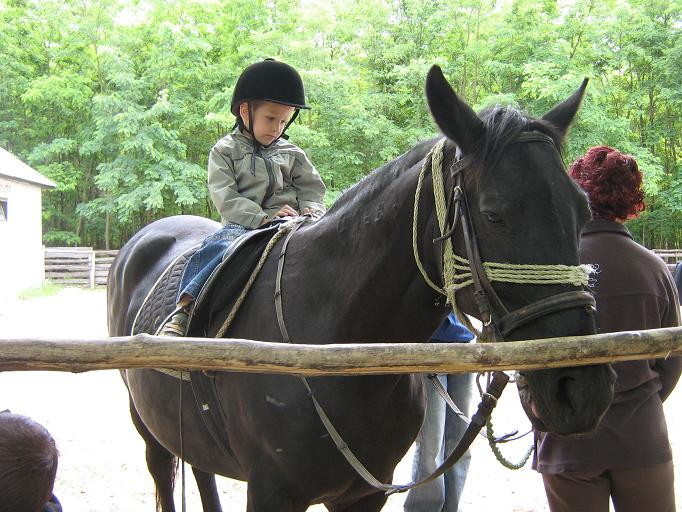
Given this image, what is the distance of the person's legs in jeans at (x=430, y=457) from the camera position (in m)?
3.78

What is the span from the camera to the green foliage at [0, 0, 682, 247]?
20891mm

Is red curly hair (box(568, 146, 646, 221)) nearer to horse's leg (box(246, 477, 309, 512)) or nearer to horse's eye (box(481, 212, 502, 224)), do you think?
horse's eye (box(481, 212, 502, 224))

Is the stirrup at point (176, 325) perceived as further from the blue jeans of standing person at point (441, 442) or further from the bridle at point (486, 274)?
the blue jeans of standing person at point (441, 442)

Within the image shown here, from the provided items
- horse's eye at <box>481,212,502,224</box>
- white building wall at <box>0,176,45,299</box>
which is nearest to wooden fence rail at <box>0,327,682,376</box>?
horse's eye at <box>481,212,502,224</box>

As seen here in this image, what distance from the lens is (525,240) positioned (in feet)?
5.35

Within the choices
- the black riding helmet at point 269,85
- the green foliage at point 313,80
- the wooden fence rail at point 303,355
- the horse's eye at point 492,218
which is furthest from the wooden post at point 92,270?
the horse's eye at point 492,218

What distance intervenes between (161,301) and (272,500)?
1.32 m

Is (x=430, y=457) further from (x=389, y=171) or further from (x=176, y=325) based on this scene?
(x=389, y=171)

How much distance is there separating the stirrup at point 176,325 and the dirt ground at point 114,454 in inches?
21.2

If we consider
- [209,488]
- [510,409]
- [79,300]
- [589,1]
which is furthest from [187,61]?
[209,488]

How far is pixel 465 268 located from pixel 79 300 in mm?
18262

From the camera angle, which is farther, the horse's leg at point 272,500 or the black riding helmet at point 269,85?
the black riding helmet at point 269,85

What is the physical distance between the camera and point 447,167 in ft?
6.27

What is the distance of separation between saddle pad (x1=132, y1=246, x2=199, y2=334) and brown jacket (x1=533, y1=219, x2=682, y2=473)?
187 cm
